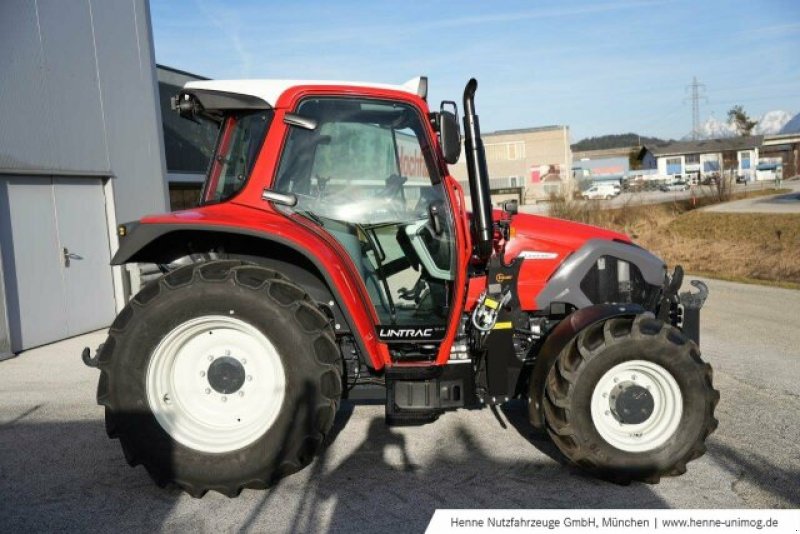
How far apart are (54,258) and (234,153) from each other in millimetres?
5574

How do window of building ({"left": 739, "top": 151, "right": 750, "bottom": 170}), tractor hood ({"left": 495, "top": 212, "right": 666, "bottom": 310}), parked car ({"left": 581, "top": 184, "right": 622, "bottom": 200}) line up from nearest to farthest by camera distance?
tractor hood ({"left": 495, "top": 212, "right": 666, "bottom": 310}), parked car ({"left": 581, "top": 184, "right": 622, "bottom": 200}), window of building ({"left": 739, "top": 151, "right": 750, "bottom": 170})

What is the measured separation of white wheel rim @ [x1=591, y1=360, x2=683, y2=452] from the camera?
3.51 meters

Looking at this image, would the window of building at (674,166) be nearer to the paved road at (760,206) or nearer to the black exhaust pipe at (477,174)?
the paved road at (760,206)

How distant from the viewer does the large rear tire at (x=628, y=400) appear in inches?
136

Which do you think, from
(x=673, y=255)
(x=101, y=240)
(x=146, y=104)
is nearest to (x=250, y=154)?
(x=101, y=240)

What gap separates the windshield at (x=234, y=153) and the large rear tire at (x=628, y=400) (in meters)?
2.01

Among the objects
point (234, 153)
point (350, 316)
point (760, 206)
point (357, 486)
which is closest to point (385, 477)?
point (357, 486)

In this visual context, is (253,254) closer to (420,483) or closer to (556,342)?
(420,483)

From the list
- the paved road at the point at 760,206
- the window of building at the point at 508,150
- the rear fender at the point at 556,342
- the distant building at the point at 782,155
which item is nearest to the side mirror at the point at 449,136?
the rear fender at the point at 556,342

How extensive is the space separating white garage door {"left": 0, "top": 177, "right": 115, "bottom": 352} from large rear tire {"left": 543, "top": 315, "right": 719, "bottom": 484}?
6658 mm

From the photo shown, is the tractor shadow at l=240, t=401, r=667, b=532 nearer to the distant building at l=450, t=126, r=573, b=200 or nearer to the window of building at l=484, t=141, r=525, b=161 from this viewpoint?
the distant building at l=450, t=126, r=573, b=200

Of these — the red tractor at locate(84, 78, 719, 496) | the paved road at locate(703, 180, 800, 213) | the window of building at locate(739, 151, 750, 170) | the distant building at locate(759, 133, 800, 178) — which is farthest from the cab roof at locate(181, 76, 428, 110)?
the window of building at locate(739, 151, 750, 170)

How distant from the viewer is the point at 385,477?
369cm

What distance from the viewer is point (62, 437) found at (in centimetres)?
455
